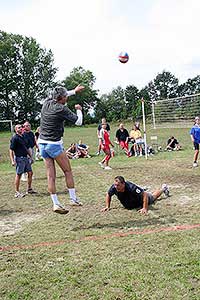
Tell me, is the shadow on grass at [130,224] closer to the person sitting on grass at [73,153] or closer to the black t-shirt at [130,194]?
the black t-shirt at [130,194]

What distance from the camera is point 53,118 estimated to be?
574cm

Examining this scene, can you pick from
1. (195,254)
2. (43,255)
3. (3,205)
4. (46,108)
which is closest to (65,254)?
(43,255)

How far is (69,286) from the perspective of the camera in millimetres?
3881

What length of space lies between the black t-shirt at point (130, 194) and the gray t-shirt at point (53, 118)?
1527mm

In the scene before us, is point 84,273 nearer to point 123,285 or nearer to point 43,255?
point 123,285

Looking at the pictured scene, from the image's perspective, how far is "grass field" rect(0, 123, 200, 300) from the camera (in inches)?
148

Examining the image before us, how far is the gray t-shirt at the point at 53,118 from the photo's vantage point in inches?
224

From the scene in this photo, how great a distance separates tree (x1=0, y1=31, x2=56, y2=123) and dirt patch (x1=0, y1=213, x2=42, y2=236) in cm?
5912

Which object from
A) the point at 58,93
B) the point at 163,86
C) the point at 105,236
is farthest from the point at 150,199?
the point at 163,86

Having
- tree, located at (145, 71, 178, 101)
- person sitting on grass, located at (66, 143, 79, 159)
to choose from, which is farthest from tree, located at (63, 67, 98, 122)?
person sitting on grass, located at (66, 143, 79, 159)

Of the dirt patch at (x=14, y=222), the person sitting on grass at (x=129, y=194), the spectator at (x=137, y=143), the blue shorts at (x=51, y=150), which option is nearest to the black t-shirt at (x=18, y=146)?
the dirt patch at (x=14, y=222)

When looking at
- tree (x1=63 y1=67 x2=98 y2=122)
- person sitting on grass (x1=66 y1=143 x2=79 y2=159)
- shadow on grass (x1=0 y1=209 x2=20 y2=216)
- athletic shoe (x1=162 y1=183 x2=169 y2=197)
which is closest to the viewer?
shadow on grass (x1=0 y1=209 x2=20 y2=216)

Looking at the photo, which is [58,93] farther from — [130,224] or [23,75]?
[23,75]

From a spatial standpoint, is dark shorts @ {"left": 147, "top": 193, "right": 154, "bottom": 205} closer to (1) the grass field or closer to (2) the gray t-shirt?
(1) the grass field
